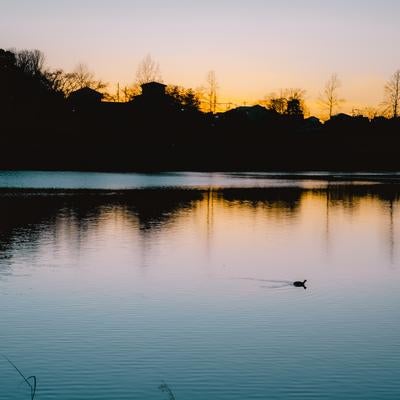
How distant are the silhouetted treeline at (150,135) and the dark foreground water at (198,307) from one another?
6839 centimetres

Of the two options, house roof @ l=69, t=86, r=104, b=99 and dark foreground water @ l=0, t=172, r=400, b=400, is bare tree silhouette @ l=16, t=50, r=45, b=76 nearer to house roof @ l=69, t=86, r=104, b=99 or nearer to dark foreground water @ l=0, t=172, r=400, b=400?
house roof @ l=69, t=86, r=104, b=99

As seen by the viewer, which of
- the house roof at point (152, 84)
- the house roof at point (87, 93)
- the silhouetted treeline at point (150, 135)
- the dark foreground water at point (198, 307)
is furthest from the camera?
the house roof at point (87, 93)

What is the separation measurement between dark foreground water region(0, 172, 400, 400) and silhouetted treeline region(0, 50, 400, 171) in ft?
224

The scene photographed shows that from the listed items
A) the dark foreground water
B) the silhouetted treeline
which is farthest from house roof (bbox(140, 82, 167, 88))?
the dark foreground water

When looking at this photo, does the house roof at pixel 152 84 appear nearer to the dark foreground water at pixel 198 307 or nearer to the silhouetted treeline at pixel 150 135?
the silhouetted treeline at pixel 150 135

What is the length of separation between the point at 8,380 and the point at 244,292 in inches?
331

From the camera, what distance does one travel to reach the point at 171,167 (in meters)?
112

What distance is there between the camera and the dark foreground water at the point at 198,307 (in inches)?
445

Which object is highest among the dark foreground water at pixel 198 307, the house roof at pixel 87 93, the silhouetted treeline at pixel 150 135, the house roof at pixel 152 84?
the house roof at pixel 152 84

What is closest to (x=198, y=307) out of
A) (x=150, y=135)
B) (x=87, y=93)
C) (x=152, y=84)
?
(x=150, y=135)

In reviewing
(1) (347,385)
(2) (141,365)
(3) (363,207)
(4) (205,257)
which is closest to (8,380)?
(2) (141,365)

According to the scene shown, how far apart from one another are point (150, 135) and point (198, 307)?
9912cm

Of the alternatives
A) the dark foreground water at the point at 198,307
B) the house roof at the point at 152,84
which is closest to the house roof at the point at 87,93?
the house roof at the point at 152,84

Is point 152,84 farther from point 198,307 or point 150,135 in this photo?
point 198,307
